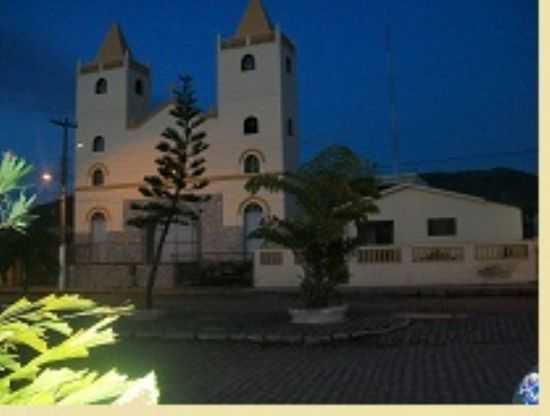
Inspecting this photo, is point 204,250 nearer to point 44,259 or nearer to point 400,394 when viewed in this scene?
point 44,259

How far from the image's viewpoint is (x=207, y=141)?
18.1 m

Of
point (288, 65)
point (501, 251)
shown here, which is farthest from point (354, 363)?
point (288, 65)

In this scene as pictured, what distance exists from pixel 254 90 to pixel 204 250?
3839 mm

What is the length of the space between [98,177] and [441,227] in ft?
29.2

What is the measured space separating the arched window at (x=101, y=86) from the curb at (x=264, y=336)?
12.2m

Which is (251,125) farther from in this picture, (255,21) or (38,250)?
(38,250)

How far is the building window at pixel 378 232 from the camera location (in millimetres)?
15133

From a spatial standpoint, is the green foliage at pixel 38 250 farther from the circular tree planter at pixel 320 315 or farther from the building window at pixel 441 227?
the building window at pixel 441 227

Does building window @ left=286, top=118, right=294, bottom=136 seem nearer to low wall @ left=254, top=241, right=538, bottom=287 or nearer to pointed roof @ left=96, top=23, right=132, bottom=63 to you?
low wall @ left=254, top=241, right=538, bottom=287

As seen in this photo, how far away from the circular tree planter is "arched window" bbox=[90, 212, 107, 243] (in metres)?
11.5

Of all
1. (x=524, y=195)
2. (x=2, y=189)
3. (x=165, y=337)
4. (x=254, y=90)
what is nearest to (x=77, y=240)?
(x=254, y=90)

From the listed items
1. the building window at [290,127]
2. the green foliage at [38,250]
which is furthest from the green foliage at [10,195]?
the building window at [290,127]

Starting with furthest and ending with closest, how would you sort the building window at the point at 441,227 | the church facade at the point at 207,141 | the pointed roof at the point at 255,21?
the pointed roof at the point at 255,21, the church facade at the point at 207,141, the building window at the point at 441,227

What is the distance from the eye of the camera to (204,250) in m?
17.9
